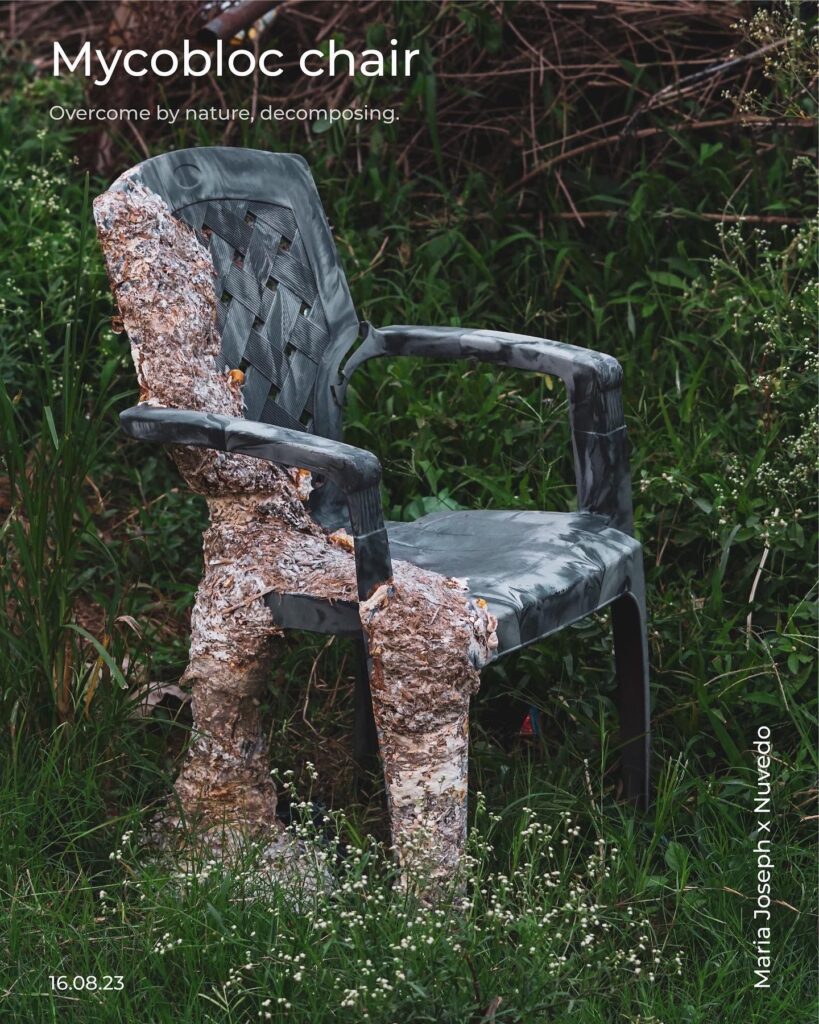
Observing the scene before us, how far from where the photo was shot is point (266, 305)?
275cm

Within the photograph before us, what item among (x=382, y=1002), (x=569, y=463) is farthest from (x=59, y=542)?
(x=569, y=463)

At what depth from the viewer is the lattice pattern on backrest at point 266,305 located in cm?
266

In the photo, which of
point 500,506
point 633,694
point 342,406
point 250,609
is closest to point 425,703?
point 250,609

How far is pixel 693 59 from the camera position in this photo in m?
4.20

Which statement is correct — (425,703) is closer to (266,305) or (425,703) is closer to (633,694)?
(633,694)

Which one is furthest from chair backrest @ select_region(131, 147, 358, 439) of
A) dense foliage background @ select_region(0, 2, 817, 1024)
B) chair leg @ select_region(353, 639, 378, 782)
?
chair leg @ select_region(353, 639, 378, 782)

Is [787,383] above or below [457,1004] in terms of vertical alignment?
above

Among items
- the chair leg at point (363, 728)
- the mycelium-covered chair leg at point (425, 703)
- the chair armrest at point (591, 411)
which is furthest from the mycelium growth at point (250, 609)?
the chair armrest at point (591, 411)

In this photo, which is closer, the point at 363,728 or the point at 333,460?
the point at 333,460

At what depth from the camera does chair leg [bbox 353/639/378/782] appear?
9.58 ft

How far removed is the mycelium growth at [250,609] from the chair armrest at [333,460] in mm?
55

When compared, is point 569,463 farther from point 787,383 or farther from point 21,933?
point 21,933

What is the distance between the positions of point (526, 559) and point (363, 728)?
646 mm

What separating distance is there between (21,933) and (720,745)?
1421 millimetres
